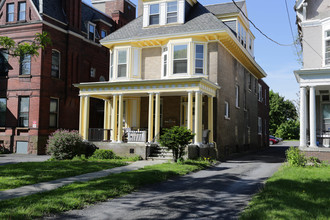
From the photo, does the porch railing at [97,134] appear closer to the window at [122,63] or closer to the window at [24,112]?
the window at [122,63]

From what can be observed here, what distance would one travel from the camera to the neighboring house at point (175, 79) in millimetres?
19188

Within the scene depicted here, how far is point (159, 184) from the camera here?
423 inches

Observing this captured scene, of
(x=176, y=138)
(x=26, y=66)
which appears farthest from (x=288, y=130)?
(x=176, y=138)

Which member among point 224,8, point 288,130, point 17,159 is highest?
point 224,8

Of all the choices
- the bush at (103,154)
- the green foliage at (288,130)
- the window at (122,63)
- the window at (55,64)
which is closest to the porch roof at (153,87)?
the window at (122,63)

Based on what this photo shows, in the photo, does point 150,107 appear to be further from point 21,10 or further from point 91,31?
point 21,10

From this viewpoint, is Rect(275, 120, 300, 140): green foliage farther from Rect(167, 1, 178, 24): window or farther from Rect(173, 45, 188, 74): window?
Rect(173, 45, 188, 74): window

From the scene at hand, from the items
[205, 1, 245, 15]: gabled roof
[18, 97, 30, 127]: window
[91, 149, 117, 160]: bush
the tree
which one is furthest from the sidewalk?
the tree

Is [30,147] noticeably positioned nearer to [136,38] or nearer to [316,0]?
[136,38]

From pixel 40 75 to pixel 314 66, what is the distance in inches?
718

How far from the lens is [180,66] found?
20.7 metres

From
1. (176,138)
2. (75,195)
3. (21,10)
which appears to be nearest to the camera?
(75,195)

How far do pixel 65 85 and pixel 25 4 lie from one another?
22.3 ft

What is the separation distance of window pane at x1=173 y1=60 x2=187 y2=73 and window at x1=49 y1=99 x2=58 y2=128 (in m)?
10.3
